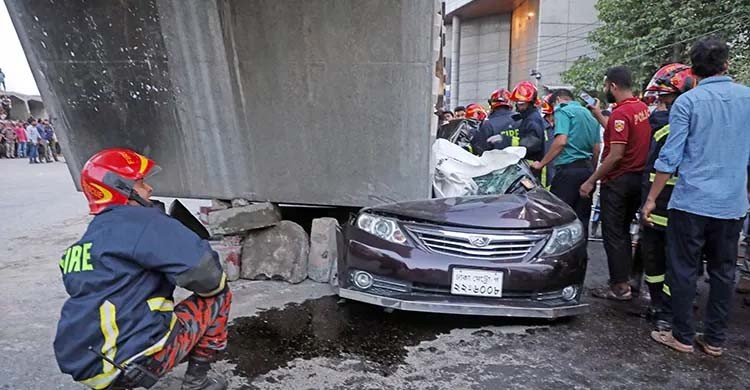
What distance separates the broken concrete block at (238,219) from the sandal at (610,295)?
316cm

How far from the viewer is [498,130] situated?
6551 millimetres

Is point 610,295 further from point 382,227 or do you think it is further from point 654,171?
point 382,227

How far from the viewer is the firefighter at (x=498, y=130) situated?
245 inches

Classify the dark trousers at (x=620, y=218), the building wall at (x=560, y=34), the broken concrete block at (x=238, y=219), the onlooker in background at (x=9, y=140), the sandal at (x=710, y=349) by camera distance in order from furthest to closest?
the building wall at (x=560, y=34), the onlooker in background at (x=9, y=140), the broken concrete block at (x=238, y=219), the dark trousers at (x=620, y=218), the sandal at (x=710, y=349)

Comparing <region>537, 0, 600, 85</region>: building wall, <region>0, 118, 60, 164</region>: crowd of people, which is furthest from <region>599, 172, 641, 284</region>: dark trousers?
<region>537, 0, 600, 85</region>: building wall

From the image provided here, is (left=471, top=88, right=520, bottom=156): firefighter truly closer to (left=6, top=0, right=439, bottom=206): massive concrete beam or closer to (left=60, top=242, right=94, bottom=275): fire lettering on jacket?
(left=6, top=0, right=439, bottom=206): massive concrete beam

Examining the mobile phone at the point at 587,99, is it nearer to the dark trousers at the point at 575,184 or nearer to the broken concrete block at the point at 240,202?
the dark trousers at the point at 575,184

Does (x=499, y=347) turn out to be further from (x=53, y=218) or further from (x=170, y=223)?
(x=53, y=218)

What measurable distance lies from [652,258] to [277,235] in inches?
129

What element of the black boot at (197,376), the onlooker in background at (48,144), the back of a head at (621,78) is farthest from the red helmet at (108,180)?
the onlooker in background at (48,144)

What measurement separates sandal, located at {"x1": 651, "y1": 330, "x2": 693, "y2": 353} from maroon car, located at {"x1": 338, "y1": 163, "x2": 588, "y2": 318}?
0.50 metres

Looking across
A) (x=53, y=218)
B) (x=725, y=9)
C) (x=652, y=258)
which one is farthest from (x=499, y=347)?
(x=725, y=9)

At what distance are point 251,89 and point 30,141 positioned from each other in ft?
69.7

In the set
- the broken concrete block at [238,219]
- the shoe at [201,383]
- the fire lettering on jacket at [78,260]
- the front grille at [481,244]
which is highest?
the fire lettering on jacket at [78,260]
